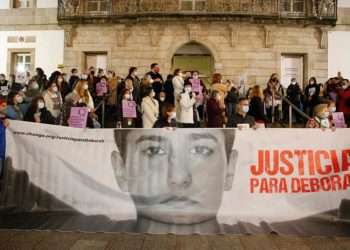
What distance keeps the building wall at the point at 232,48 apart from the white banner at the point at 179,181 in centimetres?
1431

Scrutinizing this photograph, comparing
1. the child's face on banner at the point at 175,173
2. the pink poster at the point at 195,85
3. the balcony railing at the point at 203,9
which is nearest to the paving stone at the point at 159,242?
the child's face on banner at the point at 175,173

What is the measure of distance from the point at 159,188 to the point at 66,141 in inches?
63.6

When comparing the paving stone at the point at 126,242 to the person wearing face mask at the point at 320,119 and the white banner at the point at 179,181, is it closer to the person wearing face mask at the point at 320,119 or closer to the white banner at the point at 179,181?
the white banner at the point at 179,181

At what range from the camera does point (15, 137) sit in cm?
741

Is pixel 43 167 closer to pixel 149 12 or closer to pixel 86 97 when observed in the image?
pixel 86 97

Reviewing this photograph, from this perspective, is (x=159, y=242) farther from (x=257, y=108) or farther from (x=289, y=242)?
(x=257, y=108)

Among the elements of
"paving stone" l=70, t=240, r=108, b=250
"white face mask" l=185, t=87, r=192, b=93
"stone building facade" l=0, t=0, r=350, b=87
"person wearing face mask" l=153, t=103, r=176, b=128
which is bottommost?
"paving stone" l=70, t=240, r=108, b=250

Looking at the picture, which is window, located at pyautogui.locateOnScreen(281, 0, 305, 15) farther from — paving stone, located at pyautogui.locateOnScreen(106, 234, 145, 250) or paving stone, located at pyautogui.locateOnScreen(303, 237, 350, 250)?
paving stone, located at pyautogui.locateOnScreen(106, 234, 145, 250)

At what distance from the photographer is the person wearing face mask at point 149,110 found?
12507 millimetres

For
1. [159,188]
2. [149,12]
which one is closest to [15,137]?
[159,188]

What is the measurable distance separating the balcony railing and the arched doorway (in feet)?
5.52

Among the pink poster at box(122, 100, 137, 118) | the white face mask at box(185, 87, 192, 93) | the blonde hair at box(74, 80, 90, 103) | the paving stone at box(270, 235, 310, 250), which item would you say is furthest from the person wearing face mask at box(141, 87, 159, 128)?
the paving stone at box(270, 235, 310, 250)

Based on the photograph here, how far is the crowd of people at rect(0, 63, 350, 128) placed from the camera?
10828mm

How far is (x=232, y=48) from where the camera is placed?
21.4 meters
